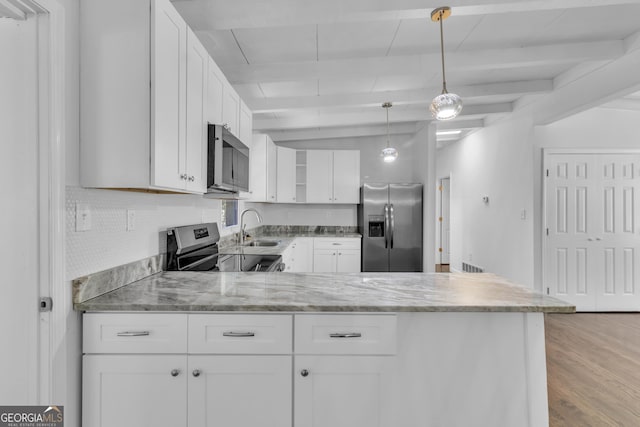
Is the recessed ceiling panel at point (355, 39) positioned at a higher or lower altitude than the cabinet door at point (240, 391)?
higher

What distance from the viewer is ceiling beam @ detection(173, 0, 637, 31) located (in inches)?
75.2

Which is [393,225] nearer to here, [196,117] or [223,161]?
[223,161]

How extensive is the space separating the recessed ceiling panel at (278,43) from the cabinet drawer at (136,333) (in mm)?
2096

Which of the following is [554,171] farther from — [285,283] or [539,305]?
[285,283]

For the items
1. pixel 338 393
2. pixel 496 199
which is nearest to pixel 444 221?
pixel 496 199

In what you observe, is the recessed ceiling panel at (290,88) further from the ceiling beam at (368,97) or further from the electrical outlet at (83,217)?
the electrical outlet at (83,217)

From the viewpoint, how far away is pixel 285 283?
1.67 metres

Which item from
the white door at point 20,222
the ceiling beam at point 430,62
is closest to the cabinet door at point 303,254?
the ceiling beam at point 430,62

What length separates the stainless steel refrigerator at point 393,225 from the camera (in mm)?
4785

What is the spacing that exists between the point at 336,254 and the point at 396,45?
298cm

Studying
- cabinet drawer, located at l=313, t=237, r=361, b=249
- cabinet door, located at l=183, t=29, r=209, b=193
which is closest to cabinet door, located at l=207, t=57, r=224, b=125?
cabinet door, located at l=183, t=29, r=209, b=193

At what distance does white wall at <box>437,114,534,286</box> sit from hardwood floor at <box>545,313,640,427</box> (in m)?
0.85

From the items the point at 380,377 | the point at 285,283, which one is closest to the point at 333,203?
the point at 285,283

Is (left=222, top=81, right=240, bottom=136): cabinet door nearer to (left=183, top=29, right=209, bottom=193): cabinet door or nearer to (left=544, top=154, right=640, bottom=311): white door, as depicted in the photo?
(left=183, top=29, right=209, bottom=193): cabinet door
